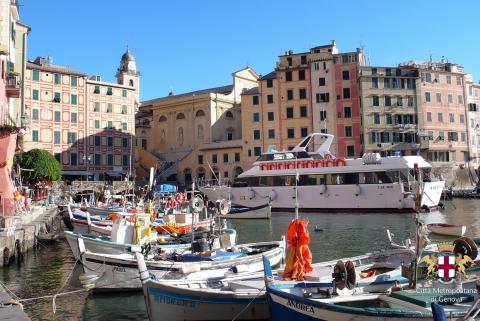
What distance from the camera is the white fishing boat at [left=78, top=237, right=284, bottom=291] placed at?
14.0m

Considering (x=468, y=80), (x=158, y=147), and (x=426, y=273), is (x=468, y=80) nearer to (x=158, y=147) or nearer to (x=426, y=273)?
(x=158, y=147)

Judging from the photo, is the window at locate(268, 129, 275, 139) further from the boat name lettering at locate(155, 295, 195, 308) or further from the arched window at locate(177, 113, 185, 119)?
the boat name lettering at locate(155, 295, 195, 308)

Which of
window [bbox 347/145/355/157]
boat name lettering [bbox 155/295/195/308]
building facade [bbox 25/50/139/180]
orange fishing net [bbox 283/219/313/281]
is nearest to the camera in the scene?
boat name lettering [bbox 155/295/195/308]

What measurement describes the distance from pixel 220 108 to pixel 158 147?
13.3 m

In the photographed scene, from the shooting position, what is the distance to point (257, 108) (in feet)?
218

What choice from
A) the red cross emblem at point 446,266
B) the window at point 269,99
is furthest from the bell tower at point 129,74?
the red cross emblem at point 446,266

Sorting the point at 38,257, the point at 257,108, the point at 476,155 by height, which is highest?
the point at 257,108

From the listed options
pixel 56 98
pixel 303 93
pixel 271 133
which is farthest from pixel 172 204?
pixel 56 98

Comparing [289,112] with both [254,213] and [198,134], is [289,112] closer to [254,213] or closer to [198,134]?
[198,134]

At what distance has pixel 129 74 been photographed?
92.0 metres

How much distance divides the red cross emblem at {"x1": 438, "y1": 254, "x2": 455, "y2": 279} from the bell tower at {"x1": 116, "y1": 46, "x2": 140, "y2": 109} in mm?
84700

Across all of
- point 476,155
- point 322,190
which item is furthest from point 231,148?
point 476,155

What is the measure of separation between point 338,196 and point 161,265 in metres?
34.0

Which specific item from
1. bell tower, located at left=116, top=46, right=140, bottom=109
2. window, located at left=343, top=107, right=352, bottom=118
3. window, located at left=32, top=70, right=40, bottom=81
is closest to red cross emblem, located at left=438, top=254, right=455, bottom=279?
window, located at left=343, top=107, right=352, bottom=118
